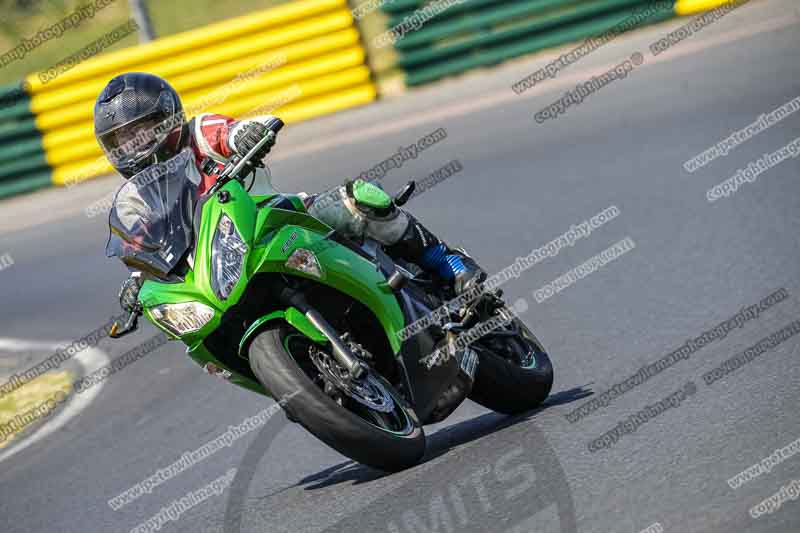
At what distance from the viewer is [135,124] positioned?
217 inches

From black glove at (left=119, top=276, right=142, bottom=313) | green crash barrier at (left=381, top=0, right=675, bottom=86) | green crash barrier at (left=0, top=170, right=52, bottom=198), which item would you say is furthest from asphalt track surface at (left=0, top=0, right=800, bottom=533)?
black glove at (left=119, top=276, right=142, bottom=313)

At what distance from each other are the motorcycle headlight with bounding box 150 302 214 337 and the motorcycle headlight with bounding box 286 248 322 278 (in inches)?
15.1

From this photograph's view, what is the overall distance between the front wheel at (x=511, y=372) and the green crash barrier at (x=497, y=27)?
940 centimetres

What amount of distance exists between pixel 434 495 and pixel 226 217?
1.35m

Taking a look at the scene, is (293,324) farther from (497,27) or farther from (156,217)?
(497,27)

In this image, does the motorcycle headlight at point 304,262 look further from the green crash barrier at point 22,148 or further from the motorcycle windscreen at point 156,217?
the green crash barrier at point 22,148

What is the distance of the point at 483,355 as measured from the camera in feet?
19.2

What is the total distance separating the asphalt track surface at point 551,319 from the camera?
480cm

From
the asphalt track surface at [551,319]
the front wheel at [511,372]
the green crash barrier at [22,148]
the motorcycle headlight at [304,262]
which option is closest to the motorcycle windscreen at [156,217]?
the motorcycle headlight at [304,262]

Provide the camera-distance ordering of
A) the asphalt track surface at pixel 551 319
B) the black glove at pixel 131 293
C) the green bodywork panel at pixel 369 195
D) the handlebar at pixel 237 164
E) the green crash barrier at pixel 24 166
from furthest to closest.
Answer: the green crash barrier at pixel 24 166, the green bodywork panel at pixel 369 195, the black glove at pixel 131 293, the handlebar at pixel 237 164, the asphalt track surface at pixel 551 319

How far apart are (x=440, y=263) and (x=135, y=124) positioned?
1.59m

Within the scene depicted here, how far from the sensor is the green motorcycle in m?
5.04

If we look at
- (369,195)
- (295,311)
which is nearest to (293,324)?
(295,311)

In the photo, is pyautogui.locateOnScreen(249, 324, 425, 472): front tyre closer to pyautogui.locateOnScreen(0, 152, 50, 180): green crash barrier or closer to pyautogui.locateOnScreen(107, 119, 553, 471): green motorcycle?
pyautogui.locateOnScreen(107, 119, 553, 471): green motorcycle
